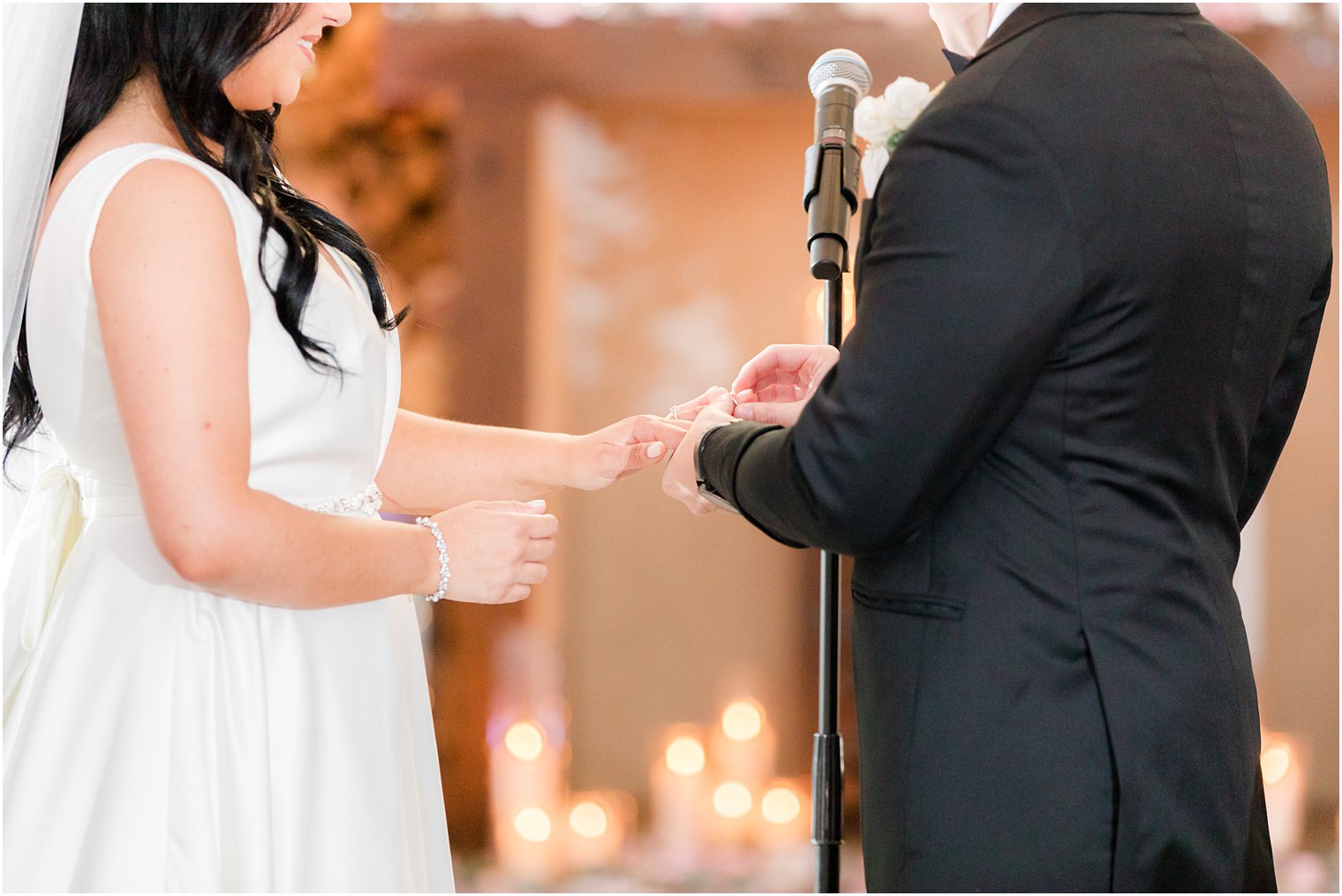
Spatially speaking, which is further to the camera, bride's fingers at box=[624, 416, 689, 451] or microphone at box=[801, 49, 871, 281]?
bride's fingers at box=[624, 416, 689, 451]

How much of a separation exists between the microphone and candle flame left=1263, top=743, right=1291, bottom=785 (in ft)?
9.04

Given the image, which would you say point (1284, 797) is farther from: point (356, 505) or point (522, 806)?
point (356, 505)

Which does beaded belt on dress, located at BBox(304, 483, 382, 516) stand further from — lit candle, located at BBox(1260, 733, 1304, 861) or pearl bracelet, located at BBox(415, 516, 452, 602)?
lit candle, located at BBox(1260, 733, 1304, 861)

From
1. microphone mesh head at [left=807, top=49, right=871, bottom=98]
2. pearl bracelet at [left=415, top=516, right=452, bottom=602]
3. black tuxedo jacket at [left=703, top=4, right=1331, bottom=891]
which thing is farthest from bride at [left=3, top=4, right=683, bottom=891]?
microphone mesh head at [left=807, top=49, right=871, bottom=98]

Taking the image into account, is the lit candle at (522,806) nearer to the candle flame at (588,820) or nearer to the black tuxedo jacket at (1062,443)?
the candle flame at (588,820)

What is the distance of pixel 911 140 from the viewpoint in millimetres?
1027

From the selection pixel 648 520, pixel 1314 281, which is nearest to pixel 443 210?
pixel 648 520

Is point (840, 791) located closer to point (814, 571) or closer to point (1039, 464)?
point (1039, 464)

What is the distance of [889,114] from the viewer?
53.9 inches

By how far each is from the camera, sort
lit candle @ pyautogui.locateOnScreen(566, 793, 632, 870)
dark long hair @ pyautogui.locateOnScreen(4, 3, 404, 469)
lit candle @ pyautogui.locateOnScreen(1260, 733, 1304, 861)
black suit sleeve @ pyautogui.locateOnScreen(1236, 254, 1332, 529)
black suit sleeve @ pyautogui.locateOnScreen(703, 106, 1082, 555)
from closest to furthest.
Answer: black suit sleeve @ pyautogui.locateOnScreen(703, 106, 1082, 555), dark long hair @ pyautogui.locateOnScreen(4, 3, 404, 469), black suit sleeve @ pyautogui.locateOnScreen(1236, 254, 1332, 529), lit candle @ pyautogui.locateOnScreen(1260, 733, 1304, 861), lit candle @ pyautogui.locateOnScreen(566, 793, 632, 870)

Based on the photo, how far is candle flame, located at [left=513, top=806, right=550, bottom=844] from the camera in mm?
3297

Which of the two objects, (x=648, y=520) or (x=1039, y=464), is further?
(x=648, y=520)

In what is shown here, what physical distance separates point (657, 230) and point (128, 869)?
9.25 feet

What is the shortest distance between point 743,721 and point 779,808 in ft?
0.89
